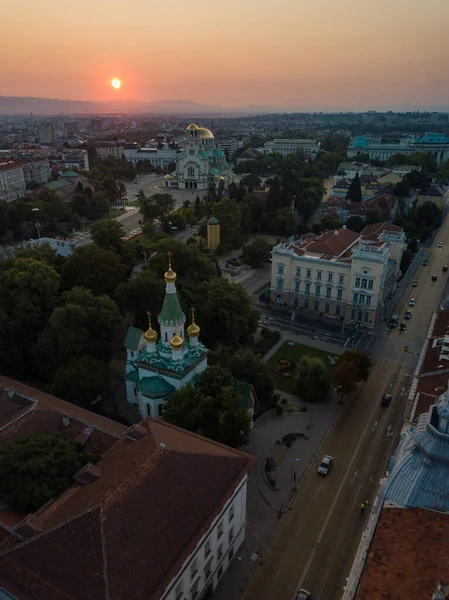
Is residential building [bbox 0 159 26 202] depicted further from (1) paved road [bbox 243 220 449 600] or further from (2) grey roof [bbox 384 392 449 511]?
(2) grey roof [bbox 384 392 449 511]

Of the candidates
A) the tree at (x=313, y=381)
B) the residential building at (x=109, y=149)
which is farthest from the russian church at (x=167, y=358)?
the residential building at (x=109, y=149)

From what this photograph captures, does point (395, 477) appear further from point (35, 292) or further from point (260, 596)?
point (35, 292)

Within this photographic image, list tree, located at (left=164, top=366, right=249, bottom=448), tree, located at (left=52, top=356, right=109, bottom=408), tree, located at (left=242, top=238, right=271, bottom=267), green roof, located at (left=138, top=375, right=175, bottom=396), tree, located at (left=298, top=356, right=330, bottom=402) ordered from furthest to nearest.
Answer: tree, located at (left=242, top=238, right=271, bottom=267) → tree, located at (left=298, top=356, right=330, bottom=402) → tree, located at (left=52, top=356, right=109, bottom=408) → green roof, located at (left=138, top=375, right=175, bottom=396) → tree, located at (left=164, top=366, right=249, bottom=448)

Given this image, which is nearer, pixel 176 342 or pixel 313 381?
pixel 176 342

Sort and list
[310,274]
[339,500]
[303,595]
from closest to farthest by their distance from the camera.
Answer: [303,595] → [339,500] → [310,274]

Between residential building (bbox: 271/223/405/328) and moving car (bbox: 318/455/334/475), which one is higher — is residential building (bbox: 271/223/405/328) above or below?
above

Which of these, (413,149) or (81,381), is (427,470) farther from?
(413,149)

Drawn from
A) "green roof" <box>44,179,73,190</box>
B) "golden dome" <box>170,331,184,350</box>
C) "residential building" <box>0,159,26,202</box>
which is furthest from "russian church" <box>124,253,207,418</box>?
"residential building" <box>0,159,26,202</box>

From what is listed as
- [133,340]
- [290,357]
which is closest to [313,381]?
[290,357]

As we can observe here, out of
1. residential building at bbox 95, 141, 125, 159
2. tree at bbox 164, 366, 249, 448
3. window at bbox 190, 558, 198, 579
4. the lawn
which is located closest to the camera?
window at bbox 190, 558, 198, 579
